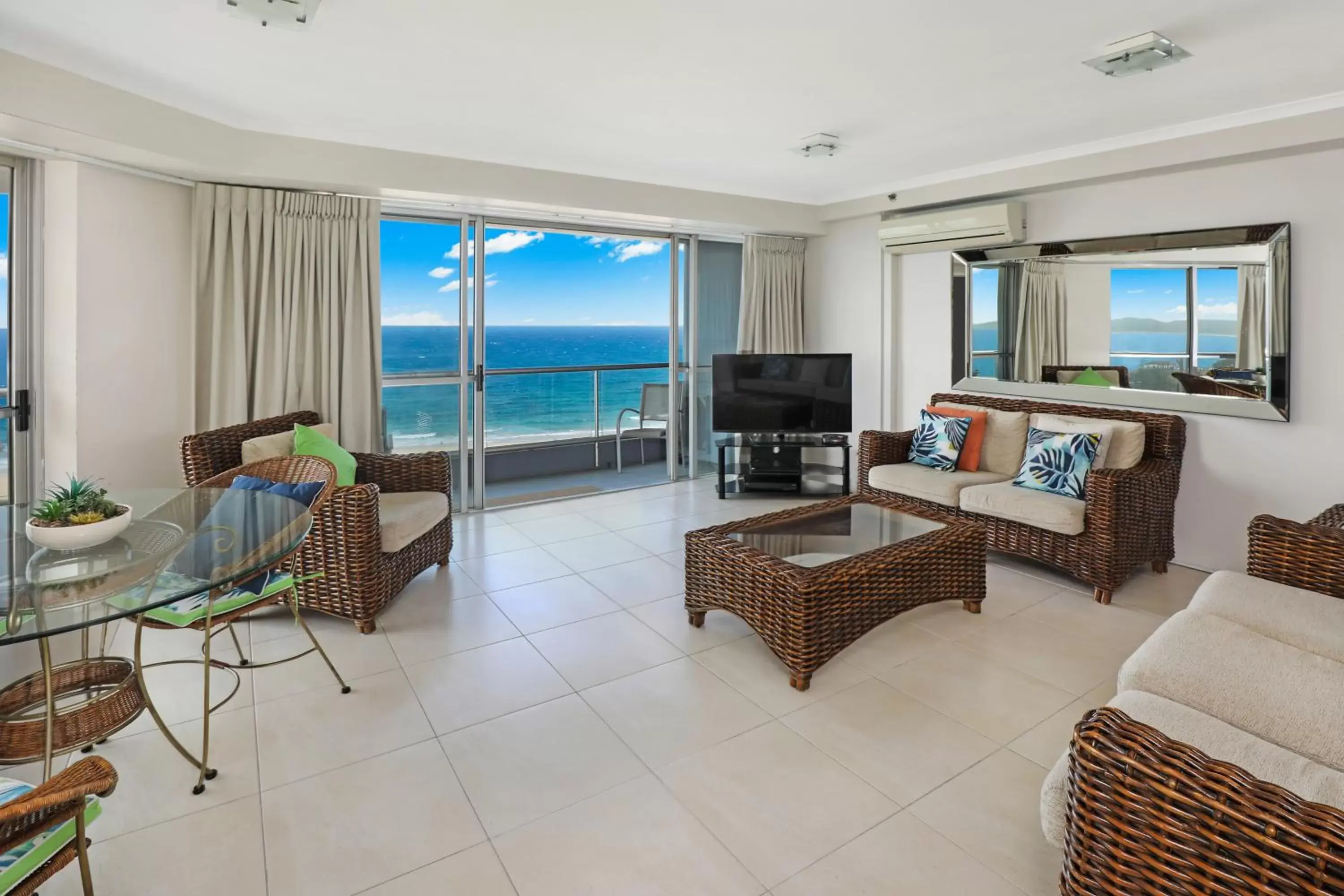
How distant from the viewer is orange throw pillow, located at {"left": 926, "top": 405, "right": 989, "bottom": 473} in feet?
15.6

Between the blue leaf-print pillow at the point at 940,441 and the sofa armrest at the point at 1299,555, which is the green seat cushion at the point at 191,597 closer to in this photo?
the sofa armrest at the point at 1299,555

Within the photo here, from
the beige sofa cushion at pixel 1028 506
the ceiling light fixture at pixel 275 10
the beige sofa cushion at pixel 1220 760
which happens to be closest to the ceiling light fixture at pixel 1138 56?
the beige sofa cushion at pixel 1028 506

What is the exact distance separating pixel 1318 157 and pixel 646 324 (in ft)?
Result: 14.3

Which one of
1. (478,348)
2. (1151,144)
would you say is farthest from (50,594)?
(1151,144)

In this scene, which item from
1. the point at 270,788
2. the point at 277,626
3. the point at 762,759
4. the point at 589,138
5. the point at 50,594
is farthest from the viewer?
the point at 589,138

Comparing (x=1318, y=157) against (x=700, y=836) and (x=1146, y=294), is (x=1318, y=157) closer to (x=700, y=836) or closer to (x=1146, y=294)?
(x=1146, y=294)

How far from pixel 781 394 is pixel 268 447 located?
146 inches

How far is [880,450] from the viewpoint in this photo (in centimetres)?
498

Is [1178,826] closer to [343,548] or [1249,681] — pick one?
[1249,681]

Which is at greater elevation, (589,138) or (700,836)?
(589,138)

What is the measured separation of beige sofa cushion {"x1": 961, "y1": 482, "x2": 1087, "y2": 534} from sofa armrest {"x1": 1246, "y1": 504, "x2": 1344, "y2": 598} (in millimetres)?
1049

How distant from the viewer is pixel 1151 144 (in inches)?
157

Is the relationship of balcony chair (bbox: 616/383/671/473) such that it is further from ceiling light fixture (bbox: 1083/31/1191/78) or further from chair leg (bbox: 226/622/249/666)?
ceiling light fixture (bbox: 1083/31/1191/78)

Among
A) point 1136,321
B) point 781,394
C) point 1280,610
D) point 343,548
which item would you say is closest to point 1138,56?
point 1136,321
